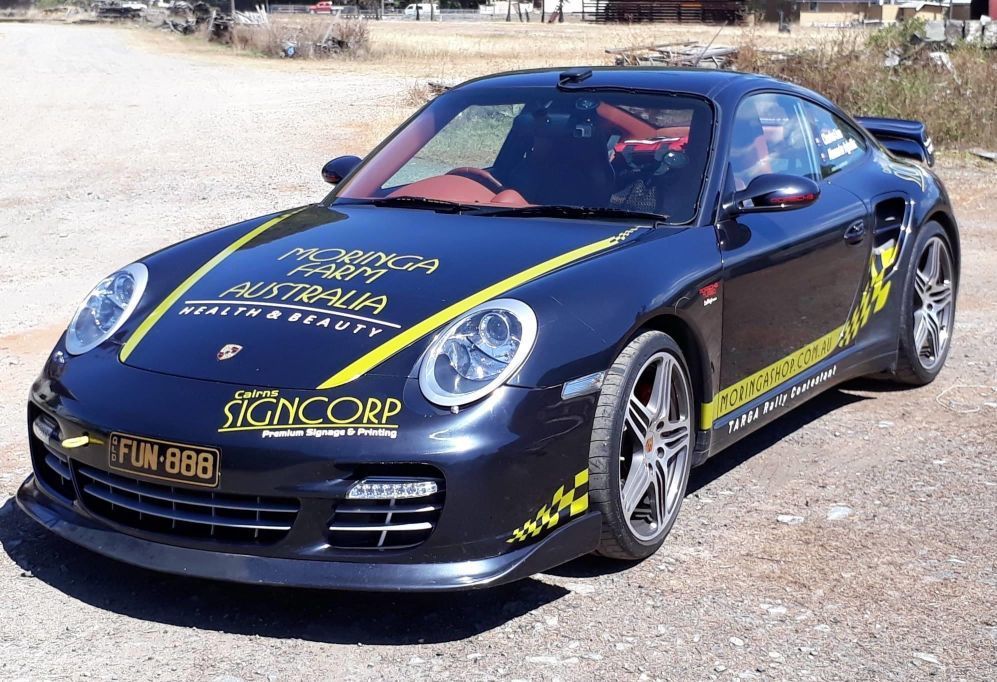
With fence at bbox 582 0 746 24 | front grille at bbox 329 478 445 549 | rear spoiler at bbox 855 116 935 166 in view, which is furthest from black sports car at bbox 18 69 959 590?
fence at bbox 582 0 746 24

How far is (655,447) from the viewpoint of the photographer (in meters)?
4.08

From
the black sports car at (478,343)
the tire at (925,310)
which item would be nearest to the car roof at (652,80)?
the black sports car at (478,343)

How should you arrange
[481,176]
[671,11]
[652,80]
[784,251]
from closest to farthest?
[784,251] → [481,176] → [652,80] → [671,11]

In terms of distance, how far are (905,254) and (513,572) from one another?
121 inches

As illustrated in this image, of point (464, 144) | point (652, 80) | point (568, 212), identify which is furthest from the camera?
point (464, 144)

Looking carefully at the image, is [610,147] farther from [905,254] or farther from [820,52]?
[820,52]

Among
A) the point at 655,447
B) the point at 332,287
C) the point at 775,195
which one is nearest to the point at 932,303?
the point at 775,195

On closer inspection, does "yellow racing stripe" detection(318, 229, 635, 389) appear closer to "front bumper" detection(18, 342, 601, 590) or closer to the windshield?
"front bumper" detection(18, 342, 601, 590)

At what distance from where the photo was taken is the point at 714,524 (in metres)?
4.43

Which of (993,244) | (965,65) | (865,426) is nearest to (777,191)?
(865,426)

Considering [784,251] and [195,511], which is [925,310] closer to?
[784,251]

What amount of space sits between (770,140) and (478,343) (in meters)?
2.06

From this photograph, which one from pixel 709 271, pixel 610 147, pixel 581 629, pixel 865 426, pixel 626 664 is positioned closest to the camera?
pixel 626 664

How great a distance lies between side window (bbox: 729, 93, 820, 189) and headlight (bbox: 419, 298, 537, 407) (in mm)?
1431
